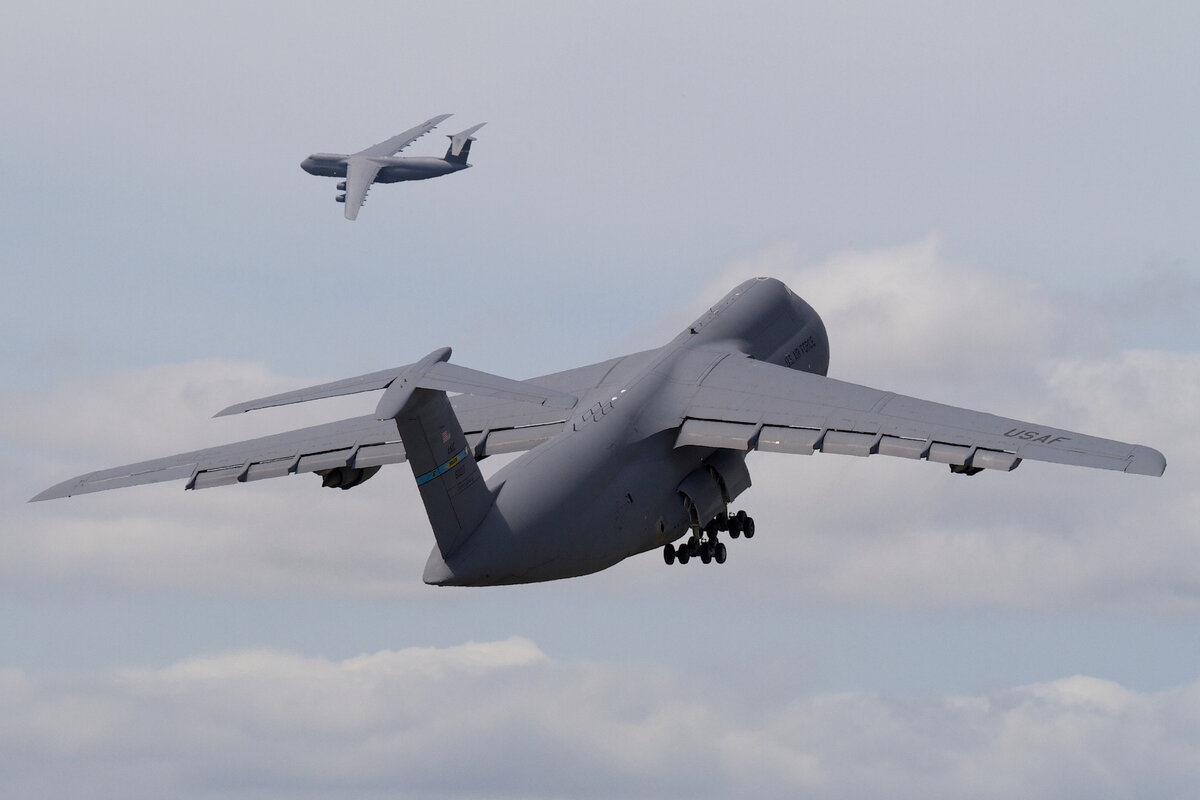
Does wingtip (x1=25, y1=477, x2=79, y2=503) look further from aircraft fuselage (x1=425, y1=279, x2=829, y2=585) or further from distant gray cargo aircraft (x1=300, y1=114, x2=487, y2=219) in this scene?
distant gray cargo aircraft (x1=300, y1=114, x2=487, y2=219)

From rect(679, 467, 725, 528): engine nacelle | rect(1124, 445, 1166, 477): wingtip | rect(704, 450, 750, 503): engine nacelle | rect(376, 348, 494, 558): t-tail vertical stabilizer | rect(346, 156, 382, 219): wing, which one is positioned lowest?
rect(376, 348, 494, 558): t-tail vertical stabilizer

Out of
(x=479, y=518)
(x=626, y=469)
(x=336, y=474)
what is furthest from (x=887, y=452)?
(x=336, y=474)

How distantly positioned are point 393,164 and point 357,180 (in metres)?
2.23

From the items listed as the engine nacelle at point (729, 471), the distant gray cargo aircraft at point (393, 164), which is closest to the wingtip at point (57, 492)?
the engine nacelle at point (729, 471)

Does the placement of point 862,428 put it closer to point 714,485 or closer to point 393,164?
point 714,485

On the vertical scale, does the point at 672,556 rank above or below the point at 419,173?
below

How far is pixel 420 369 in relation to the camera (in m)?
26.7

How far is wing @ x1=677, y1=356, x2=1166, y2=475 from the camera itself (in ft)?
100

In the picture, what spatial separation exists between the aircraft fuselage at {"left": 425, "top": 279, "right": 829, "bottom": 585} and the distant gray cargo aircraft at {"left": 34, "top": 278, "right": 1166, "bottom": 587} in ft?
0.13

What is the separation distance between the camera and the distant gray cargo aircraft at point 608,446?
2866cm

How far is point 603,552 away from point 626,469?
204 cm

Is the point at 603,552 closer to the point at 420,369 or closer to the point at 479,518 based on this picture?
the point at 479,518

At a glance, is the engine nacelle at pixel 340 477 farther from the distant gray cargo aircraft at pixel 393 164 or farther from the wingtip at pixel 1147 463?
the distant gray cargo aircraft at pixel 393 164

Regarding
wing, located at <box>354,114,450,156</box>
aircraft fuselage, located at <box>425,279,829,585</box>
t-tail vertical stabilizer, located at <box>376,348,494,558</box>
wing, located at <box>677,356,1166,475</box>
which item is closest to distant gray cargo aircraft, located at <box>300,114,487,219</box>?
wing, located at <box>354,114,450,156</box>
